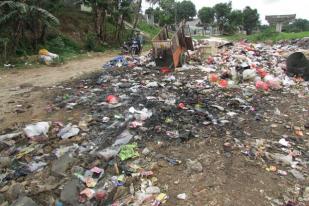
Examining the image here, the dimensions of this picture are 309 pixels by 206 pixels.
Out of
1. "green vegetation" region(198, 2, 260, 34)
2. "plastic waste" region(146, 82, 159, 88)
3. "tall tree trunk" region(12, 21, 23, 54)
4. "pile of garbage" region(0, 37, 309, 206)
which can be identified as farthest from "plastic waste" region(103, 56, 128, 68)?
"green vegetation" region(198, 2, 260, 34)

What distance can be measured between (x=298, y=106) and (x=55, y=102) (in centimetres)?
411

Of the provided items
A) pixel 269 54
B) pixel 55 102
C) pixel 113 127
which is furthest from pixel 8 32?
pixel 269 54

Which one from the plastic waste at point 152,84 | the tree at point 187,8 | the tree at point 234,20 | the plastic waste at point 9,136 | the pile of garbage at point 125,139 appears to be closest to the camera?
the pile of garbage at point 125,139

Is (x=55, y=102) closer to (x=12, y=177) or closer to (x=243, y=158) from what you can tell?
(x=12, y=177)

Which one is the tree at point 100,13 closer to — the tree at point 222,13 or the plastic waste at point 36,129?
the plastic waste at point 36,129

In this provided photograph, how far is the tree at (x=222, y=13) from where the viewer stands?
3634cm

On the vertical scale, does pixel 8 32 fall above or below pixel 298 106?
above

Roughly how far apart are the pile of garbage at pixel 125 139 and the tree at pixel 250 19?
34.7 m

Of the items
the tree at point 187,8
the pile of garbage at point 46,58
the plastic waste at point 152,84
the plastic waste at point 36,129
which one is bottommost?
the plastic waste at point 36,129

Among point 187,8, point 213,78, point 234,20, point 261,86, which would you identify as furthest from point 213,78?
point 187,8

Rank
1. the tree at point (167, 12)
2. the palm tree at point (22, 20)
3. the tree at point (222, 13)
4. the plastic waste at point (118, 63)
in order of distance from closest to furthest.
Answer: the plastic waste at point (118, 63) → the palm tree at point (22, 20) → the tree at point (167, 12) → the tree at point (222, 13)

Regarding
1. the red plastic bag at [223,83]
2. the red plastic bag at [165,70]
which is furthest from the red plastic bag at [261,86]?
the red plastic bag at [165,70]

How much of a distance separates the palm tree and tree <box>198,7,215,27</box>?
31244 millimetres

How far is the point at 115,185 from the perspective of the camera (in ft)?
9.70
